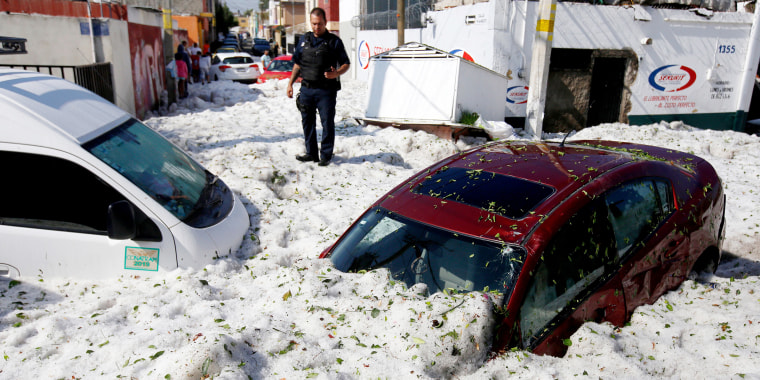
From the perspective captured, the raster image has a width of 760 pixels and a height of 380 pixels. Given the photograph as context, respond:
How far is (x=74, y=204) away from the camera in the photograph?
3.86 metres

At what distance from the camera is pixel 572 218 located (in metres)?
3.12

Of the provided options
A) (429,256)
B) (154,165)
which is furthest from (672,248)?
(154,165)

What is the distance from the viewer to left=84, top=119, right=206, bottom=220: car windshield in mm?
4109

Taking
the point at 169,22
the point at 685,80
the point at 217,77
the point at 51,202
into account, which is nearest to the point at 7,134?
the point at 51,202

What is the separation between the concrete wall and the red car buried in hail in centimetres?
880

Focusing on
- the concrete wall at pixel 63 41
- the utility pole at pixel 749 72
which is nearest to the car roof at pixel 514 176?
the concrete wall at pixel 63 41

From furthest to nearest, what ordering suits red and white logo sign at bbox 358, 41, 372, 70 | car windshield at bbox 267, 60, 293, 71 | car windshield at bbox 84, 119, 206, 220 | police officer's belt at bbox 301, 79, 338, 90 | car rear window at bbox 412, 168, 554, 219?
Answer: red and white logo sign at bbox 358, 41, 372, 70 → car windshield at bbox 267, 60, 293, 71 → police officer's belt at bbox 301, 79, 338, 90 → car windshield at bbox 84, 119, 206, 220 → car rear window at bbox 412, 168, 554, 219

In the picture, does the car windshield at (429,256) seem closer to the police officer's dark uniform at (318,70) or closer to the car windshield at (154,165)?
the car windshield at (154,165)

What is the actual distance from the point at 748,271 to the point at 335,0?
32348mm

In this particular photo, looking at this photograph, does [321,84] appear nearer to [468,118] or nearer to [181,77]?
[468,118]

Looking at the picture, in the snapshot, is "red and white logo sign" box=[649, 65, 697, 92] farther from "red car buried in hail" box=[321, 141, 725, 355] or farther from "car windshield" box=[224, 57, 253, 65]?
"car windshield" box=[224, 57, 253, 65]

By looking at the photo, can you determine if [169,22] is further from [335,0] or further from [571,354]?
[571,354]

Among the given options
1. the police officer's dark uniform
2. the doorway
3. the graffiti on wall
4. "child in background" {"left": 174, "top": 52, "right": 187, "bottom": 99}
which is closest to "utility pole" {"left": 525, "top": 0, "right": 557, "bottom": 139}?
the doorway

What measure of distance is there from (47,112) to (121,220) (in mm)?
1044
